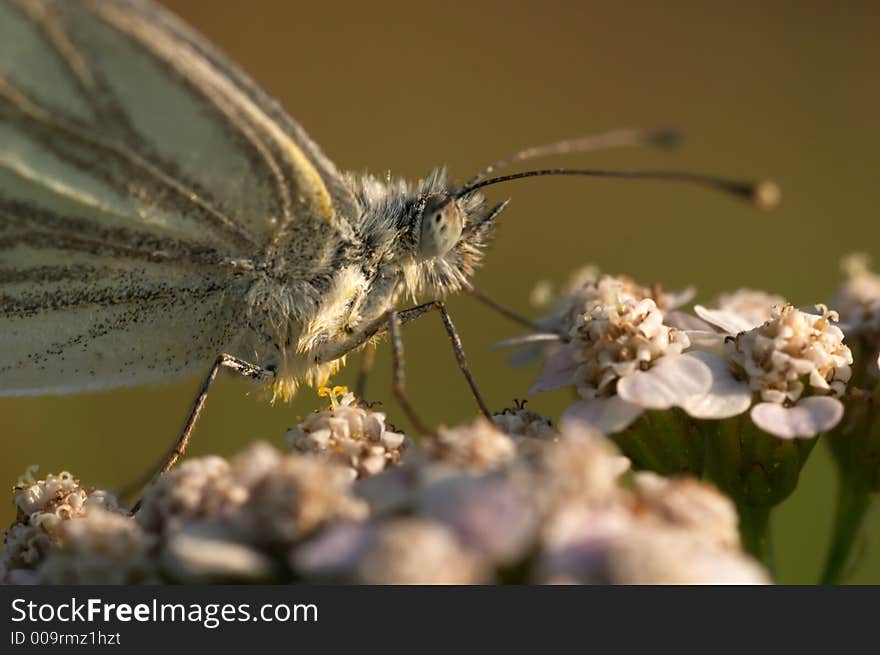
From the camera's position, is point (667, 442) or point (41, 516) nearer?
point (41, 516)

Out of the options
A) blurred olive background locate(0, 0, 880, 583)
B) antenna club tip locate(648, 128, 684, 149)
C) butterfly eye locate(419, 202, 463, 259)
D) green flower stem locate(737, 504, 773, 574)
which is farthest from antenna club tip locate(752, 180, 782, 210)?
blurred olive background locate(0, 0, 880, 583)

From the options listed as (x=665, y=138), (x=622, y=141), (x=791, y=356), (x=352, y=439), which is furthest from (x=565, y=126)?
(x=352, y=439)

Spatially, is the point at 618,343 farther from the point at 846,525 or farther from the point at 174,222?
the point at 174,222

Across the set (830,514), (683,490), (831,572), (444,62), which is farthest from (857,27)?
(683,490)

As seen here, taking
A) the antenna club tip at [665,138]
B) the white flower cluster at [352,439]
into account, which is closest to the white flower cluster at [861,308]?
the antenna club tip at [665,138]

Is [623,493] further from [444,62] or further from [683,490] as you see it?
[444,62]

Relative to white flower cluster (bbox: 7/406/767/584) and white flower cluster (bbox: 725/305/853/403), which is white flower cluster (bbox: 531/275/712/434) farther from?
white flower cluster (bbox: 7/406/767/584)
